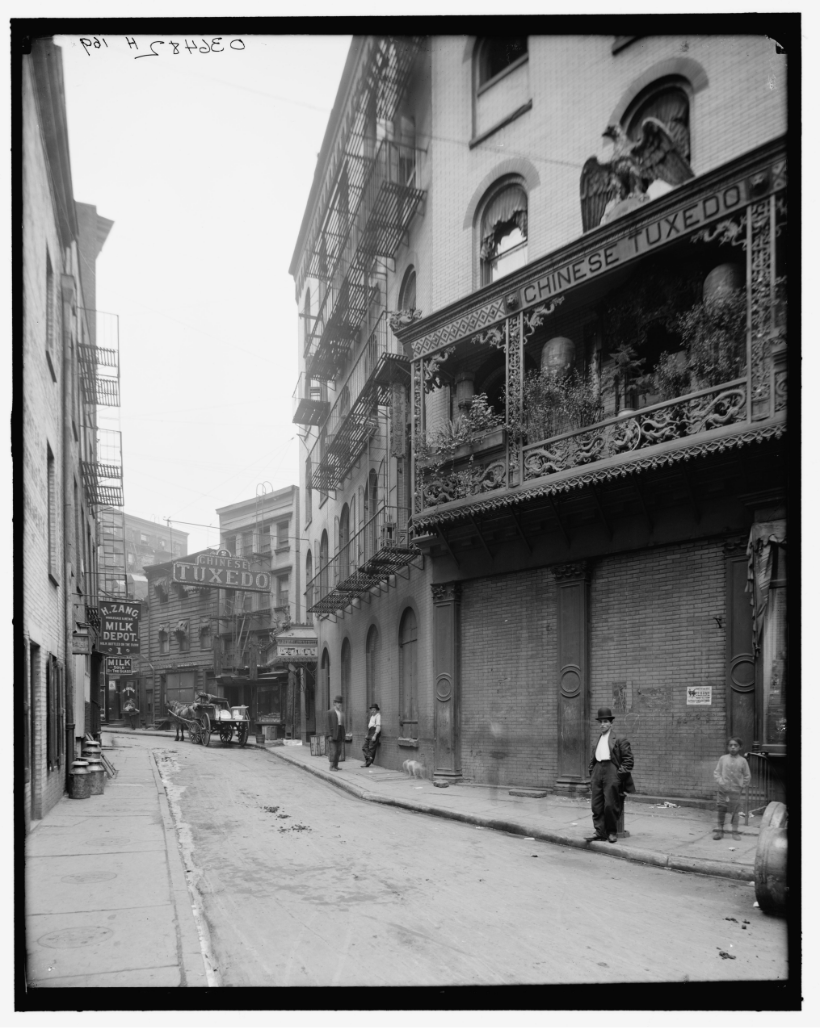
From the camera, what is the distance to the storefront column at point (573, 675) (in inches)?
579

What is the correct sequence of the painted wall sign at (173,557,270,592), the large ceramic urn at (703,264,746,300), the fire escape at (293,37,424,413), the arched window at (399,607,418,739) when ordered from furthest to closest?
the painted wall sign at (173,557,270,592), the arched window at (399,607,418,739), the fire escape at (293,37,424,413), the large ceramic urn at (703,264,746,300)

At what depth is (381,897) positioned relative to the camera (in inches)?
330

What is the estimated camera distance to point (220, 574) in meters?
41.6

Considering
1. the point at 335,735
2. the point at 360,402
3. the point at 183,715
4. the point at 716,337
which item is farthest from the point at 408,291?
the point at 183,715

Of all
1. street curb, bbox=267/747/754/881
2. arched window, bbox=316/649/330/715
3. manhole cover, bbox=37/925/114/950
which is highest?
manhole cover, bbox=37/925/114/950

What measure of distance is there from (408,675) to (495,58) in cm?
1260

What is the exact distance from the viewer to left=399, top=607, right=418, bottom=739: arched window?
19922 mm

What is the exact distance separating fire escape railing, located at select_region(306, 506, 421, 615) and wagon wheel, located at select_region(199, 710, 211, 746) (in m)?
6.46

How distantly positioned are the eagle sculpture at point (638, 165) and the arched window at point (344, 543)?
14.2 m

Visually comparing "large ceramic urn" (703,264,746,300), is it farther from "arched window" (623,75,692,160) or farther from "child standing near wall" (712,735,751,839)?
"child standing near wall" (712,735,751,839)

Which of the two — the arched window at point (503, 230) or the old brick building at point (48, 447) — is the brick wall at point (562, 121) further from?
the old brick building at point (48, 447)

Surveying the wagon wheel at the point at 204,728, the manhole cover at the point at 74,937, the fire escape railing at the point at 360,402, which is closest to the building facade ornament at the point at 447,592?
the fire escape railing at the point at 360,402

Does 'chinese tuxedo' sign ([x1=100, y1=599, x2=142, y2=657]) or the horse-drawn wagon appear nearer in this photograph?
'chinese tuxedo' sign ([x1=100, y1=599, x2=142, y2=657])

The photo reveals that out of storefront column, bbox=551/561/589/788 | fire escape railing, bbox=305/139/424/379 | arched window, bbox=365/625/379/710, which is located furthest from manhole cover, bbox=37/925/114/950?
arched window, bbox=365/625/379/710
